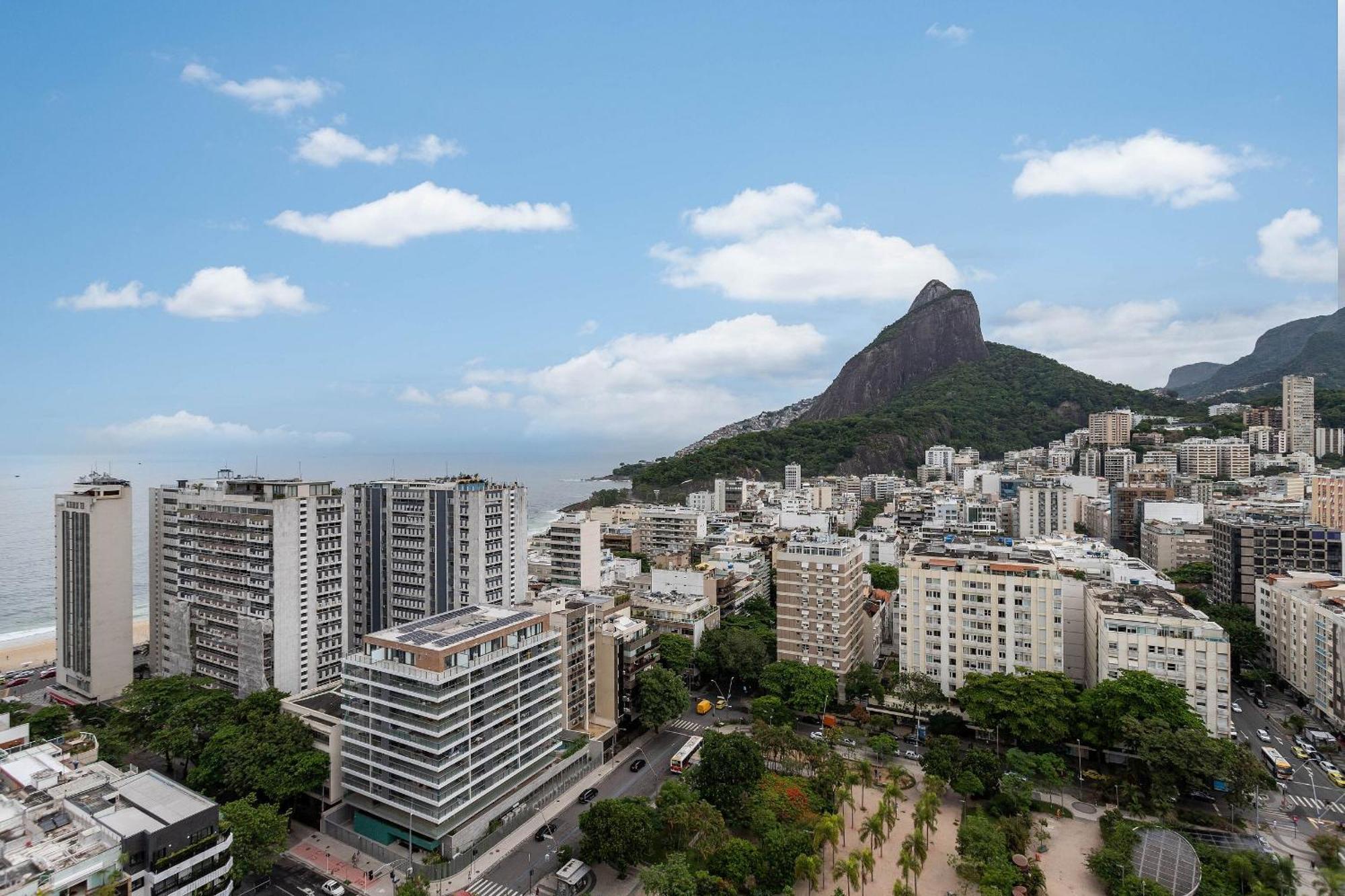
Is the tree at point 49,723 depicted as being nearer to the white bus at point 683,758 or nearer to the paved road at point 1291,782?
the white bus at point 683,758

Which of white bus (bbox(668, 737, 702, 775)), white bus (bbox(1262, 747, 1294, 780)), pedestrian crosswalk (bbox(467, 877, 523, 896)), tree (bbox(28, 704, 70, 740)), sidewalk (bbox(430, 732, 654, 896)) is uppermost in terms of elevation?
tree (bbox(28, 704, 70, 740))

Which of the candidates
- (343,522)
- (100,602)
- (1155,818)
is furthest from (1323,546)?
(100,602)

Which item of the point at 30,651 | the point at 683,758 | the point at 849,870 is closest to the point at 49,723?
the point at 30,651

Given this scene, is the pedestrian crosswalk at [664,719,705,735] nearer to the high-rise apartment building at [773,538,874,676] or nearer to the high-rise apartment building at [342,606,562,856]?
the high-rise apartment building at [773,538,874,676]

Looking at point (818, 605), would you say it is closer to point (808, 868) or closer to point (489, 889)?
point (808, 868)

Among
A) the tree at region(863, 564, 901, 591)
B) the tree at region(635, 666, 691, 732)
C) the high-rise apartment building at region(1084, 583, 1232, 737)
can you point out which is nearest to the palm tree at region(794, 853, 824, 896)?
the tree at region(635, 666, 691, 732)

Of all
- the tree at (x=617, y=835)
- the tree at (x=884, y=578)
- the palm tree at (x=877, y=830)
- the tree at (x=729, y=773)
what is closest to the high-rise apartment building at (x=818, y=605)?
the tree at (x=729, y=773)
